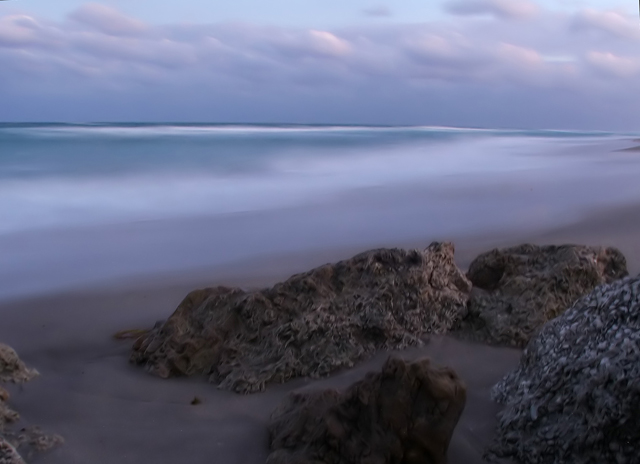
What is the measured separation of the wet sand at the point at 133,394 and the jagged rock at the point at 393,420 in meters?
0.22

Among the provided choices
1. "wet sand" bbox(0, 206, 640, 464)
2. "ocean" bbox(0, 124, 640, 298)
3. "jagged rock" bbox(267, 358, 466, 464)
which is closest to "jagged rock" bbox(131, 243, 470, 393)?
"wet sand" bbox(0, 206, 640, 464)

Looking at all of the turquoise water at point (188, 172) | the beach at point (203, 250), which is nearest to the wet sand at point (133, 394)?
the beach at point (203, 250)

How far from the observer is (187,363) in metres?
2.84

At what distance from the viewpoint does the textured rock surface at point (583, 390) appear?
1783mm

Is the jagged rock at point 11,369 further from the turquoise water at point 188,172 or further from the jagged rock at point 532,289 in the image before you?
the turquoise water at point 188,172

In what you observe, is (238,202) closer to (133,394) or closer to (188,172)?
(188,172)

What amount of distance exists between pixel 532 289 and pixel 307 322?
3.82 feet

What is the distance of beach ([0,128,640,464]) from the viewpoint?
2373 mm

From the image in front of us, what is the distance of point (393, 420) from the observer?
1887 mm

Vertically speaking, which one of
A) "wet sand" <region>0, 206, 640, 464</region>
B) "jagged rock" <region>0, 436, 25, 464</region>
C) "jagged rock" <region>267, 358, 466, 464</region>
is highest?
"jagged rock" <region>267, 358, 466, 464</region>

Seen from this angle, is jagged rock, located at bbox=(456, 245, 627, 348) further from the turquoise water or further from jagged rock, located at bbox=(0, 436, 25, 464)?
the turquoise water

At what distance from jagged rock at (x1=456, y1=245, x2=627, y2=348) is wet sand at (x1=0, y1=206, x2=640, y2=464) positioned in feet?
0.50

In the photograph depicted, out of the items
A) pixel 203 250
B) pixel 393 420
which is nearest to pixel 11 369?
pixel 393 420

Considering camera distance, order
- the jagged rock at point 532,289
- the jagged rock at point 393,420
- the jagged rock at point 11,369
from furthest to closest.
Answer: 1. the jagged rock at point 532,289
2. the jagged rock at point 11,369
3. the jagged rock at point 393,420
